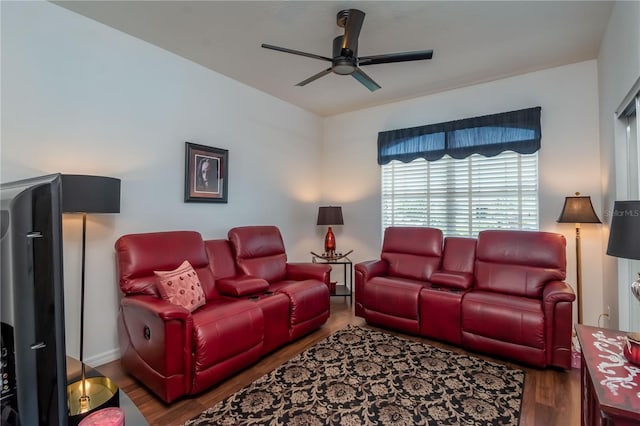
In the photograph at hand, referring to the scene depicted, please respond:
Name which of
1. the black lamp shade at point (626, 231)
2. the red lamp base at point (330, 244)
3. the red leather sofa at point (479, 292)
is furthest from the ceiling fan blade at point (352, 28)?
the red lamp base at point (330, 244)

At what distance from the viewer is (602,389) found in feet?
3.58

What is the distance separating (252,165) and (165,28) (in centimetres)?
168

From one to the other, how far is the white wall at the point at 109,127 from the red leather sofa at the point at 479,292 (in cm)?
184

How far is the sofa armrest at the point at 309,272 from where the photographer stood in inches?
136

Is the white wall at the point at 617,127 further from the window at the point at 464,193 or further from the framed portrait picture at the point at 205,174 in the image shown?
the framed portrait picture at the point at 205,174

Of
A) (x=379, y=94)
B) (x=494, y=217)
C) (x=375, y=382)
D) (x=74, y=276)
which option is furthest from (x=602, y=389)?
(x=379, y=94)

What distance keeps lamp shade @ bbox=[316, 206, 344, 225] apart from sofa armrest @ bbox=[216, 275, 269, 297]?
1.61m

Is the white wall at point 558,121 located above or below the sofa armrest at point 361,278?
above

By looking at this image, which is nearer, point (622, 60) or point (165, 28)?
point (622, 60)

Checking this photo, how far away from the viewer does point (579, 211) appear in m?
2.95

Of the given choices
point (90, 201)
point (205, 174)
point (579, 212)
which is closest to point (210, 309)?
point (90, 201)

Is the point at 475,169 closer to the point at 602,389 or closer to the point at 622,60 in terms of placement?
the point at 622,60

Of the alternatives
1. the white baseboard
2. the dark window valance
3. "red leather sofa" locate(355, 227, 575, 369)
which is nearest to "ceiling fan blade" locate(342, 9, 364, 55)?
the dark window valance

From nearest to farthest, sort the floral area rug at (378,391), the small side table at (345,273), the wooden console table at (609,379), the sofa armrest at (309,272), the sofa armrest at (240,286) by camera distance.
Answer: the wooden console table at (609,379), the floral area rug at (378,391), the sofa armrest at (240,286), the sofa armrest at (309,272), the small side table at (345,273)
